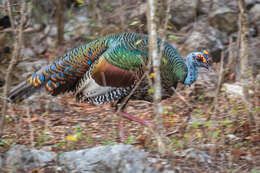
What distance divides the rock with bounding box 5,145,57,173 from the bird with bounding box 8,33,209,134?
4.20 ft

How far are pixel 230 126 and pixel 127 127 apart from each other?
172cm

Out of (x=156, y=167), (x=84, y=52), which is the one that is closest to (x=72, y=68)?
(x=84, y=52)

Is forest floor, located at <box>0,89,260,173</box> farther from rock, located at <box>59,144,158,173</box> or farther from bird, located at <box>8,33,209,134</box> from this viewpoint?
bird, located at <box>8,33,209,134</box>

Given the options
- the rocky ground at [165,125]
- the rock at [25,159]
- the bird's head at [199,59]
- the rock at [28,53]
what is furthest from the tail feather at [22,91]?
the rock at [28,53]

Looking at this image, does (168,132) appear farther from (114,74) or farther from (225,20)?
(225,20)

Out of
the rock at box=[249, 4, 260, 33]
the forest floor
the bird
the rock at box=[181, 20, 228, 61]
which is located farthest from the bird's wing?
the rock at box=[249, 4, 260, 33]

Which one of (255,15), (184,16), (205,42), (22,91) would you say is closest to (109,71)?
(22,91)

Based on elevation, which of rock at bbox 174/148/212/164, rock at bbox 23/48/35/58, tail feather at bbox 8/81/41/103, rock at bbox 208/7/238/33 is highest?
rock at bbox 208/7/238/33

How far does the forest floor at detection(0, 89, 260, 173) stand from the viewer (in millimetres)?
4371

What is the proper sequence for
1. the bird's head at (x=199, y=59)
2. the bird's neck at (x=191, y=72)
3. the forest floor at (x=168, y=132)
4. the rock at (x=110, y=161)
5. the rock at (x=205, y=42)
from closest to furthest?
1. the rock at (x=110, y=161)
2. the forest floor at (x=168, y=132)
3. the bird's neck at (x=191, y=72)
4. the bird's head at (x=199, y=59)
5. the rock at (x=205, y=42)

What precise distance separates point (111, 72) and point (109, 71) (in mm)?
32

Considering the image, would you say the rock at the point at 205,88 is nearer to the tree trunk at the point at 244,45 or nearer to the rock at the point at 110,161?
the tree trunk at the point at 244,45

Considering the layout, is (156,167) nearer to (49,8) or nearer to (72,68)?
(72,68)

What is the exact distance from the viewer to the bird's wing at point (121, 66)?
199 inches
